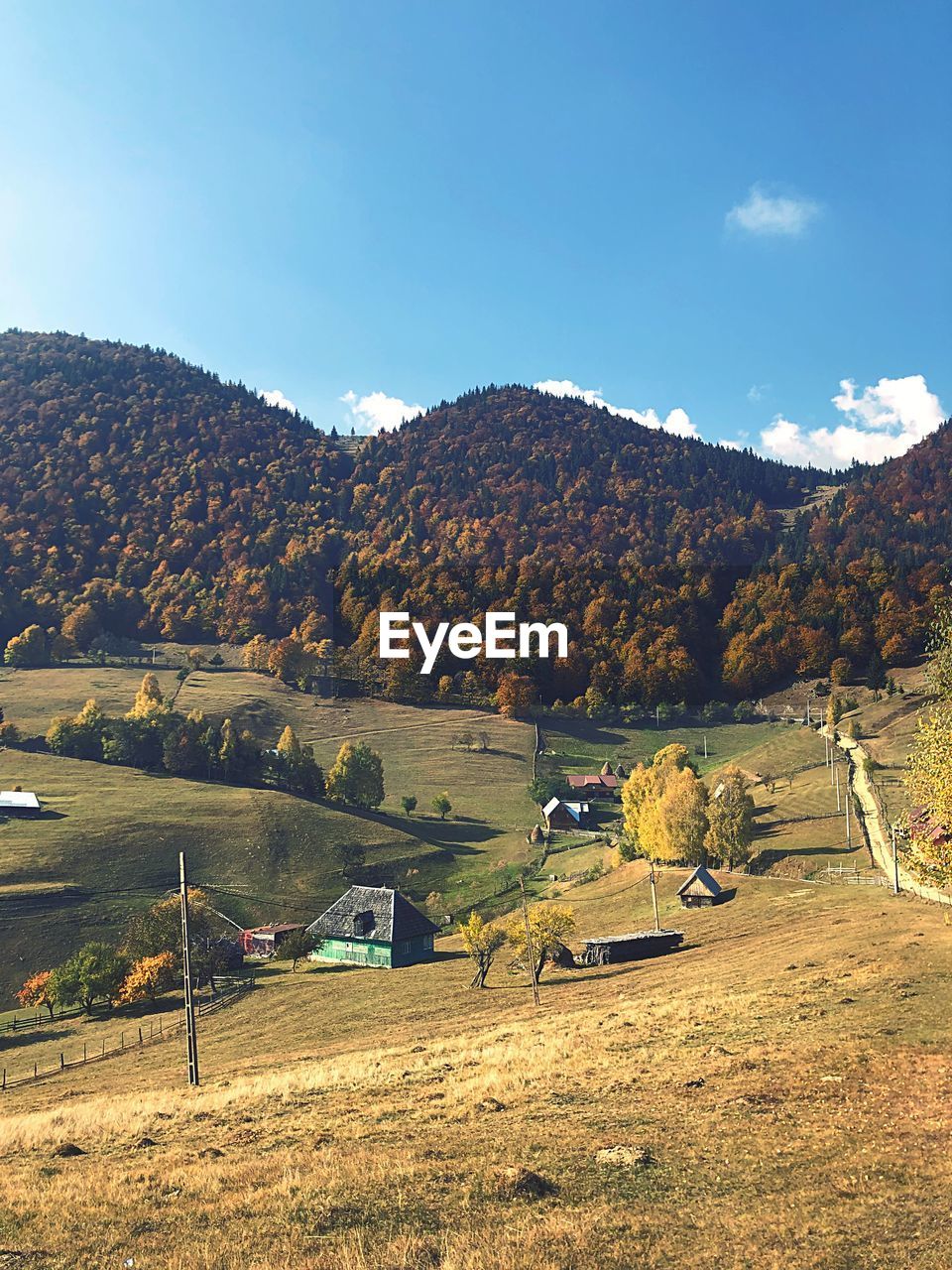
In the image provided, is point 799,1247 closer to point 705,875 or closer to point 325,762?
point 705,875

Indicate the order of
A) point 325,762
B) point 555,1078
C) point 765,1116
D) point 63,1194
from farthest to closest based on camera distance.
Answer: point 325,762 → point 555,1078 → point 765,1116 → point 63,1194

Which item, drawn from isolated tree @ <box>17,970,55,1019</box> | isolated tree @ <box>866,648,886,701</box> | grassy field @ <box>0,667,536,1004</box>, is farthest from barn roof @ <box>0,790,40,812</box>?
isolated tree @ <box>866,648,886,701</box>

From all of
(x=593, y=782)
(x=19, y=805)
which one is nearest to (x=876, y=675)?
(x=593, y=782)

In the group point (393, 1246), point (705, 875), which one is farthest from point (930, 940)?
point (393, 1246)

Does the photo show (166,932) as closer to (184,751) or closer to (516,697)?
(184,751)

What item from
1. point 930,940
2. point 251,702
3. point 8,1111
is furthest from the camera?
point 251,702

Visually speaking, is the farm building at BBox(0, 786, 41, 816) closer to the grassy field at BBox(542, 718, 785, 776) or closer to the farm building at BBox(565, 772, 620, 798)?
the farm building at BBox(565, 772, 620, 798)
